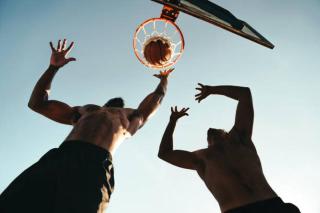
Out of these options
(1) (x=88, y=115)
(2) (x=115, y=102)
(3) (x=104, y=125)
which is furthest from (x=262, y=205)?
(2) (x=115, y=102)

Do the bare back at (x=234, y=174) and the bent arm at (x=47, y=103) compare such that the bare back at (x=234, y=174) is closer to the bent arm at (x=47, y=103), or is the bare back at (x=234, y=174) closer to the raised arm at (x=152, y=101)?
the raised arm at (x=152, y=101)

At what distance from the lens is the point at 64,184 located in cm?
279

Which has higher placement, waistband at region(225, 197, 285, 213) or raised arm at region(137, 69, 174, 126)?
raised arm at region(137, 69, 174, 126)

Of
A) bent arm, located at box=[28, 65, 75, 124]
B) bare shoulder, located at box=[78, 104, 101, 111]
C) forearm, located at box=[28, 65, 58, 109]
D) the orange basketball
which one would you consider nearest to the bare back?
bare shoulder, located at box=[78, 104, 101, 111]

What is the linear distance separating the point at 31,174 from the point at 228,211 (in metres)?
2.16

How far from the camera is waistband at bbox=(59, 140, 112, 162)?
3.23 m

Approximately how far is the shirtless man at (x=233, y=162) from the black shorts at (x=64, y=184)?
115 centimetres

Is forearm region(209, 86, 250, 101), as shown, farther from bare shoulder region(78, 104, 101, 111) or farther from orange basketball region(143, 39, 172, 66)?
orange basketball region(143, 39, 172, 66)

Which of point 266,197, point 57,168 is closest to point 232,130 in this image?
point 266,197

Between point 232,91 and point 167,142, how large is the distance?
1187mm

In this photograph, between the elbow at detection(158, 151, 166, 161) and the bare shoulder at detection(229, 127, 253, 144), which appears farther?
the elbow at detection(158, 151, 166, 161)

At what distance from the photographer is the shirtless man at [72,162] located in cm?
268

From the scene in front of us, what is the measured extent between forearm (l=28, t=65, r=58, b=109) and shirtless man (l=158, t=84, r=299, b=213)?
1.88 metres

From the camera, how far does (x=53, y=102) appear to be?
444 centimetres
